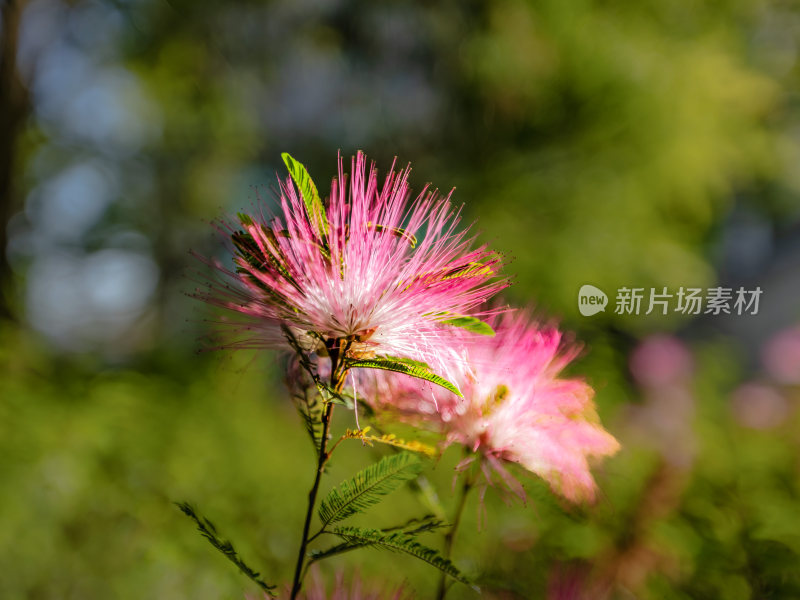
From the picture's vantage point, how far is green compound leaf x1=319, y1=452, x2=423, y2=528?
0.39 meters

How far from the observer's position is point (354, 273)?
38 cm

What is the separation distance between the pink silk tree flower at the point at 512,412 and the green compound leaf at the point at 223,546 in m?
0.15

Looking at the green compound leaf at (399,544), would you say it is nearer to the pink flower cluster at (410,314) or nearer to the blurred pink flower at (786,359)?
the pink flower cluster at (410,314)

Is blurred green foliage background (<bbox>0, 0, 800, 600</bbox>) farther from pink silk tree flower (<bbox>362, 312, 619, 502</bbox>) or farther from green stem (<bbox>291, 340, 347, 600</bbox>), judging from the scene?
green stem (<bbox>291, 340, 347, 600</bbox>)

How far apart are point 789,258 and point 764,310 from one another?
1.94 feet

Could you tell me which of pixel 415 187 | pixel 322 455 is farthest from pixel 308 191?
pixel 415 187

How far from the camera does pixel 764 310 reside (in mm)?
4262

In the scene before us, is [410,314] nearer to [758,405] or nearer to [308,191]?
[308,191]

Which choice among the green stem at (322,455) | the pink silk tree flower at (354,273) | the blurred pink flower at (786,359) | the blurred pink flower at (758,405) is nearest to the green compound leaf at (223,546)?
the green stem at (322,455)

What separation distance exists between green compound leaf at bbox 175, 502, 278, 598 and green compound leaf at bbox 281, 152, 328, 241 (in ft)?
0.70

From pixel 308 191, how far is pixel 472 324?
145mm

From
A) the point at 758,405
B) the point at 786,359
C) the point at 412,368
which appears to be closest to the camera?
the point at 412,368

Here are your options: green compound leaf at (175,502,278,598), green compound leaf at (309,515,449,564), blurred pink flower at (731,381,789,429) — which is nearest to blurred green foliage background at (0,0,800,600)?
blurred pink flower at (731,381,789,429)

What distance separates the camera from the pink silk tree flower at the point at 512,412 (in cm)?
44
